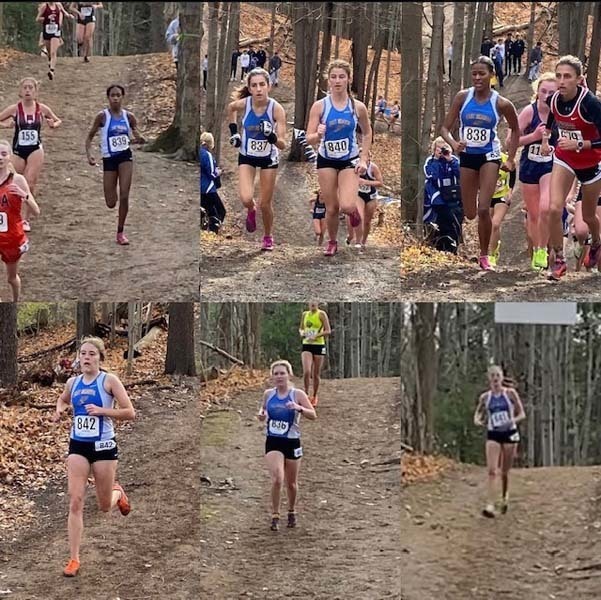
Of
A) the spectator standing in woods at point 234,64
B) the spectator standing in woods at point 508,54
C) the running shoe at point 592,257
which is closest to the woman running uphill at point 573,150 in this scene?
the running shoe at point 592,257

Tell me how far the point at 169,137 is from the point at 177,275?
0.71 meters

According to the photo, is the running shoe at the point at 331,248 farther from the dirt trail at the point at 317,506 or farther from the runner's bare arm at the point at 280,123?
the dirt trail at the point at 317,506

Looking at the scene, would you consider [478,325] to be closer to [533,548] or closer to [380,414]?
[380,414]

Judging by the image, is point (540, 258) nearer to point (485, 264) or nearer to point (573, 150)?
point (485, 264)

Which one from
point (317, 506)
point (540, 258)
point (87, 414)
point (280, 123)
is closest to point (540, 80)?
point (540, 258)

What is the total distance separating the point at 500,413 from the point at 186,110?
88.3 inches

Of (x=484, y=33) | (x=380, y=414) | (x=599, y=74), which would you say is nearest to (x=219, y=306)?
(x=380, y=414)

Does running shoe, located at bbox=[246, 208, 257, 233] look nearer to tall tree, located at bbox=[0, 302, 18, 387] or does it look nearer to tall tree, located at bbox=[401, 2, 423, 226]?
tall tree, located at bbox=[401, 2, 423, 226]

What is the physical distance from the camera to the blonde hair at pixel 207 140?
17.3 ft

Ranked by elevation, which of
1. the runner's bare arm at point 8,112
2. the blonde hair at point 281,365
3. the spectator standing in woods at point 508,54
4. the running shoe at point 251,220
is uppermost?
the spectator standing in woods at point 508,54

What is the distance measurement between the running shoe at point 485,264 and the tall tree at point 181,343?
1519mm

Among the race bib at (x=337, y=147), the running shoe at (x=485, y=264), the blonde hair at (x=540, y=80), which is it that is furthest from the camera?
the running shoe at (x=485, y=264)

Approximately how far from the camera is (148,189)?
5.32 meters

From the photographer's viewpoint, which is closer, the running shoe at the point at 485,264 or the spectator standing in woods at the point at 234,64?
the spectator standing in woods at the point at 234,64
